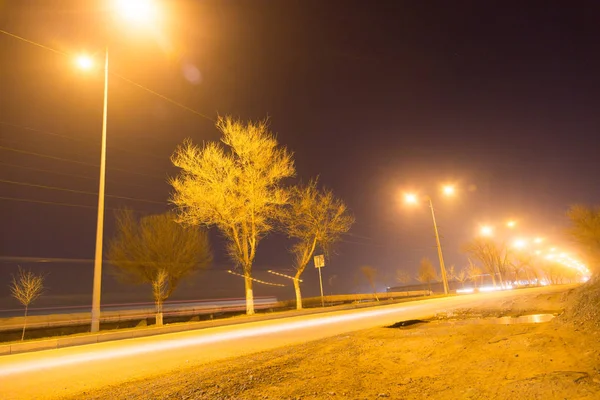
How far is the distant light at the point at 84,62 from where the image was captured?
57.0 ft

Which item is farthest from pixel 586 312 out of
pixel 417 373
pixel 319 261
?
pixel 319 261

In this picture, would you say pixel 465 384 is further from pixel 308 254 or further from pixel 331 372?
pixel 308 254

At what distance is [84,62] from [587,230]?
148 feet

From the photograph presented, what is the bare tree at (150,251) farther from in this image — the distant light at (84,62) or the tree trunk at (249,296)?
the distant light at (84,62)

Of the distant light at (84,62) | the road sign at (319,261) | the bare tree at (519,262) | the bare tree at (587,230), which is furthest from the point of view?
the bare tree at (519,262)

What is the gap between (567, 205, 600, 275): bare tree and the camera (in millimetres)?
35906

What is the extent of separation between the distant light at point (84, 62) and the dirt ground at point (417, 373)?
17.2 m

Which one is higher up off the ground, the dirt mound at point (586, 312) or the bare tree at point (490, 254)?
the bare tree at point (490, 254)

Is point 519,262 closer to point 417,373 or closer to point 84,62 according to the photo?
point 84,62

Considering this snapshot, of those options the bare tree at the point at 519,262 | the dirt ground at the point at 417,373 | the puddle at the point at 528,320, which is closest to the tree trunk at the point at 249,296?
the puddle at the point at 528,320

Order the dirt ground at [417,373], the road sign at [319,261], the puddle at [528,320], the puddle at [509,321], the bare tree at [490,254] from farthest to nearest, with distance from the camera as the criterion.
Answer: the bare tree at [490,254] → the road sign at [319,261] → the puddle at [509,321] → the puddle at [528,320] → the dirt ground at [417,373]

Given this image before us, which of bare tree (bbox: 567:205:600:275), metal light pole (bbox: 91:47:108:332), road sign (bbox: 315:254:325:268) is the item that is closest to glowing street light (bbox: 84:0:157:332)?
metal light pole (bbox: 91:47:108:332)

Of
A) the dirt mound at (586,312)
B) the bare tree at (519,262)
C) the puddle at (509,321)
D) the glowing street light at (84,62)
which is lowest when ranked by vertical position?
the puddle at (509,321)

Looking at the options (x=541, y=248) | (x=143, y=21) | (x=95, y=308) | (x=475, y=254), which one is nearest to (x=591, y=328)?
(x=95, y=308)
